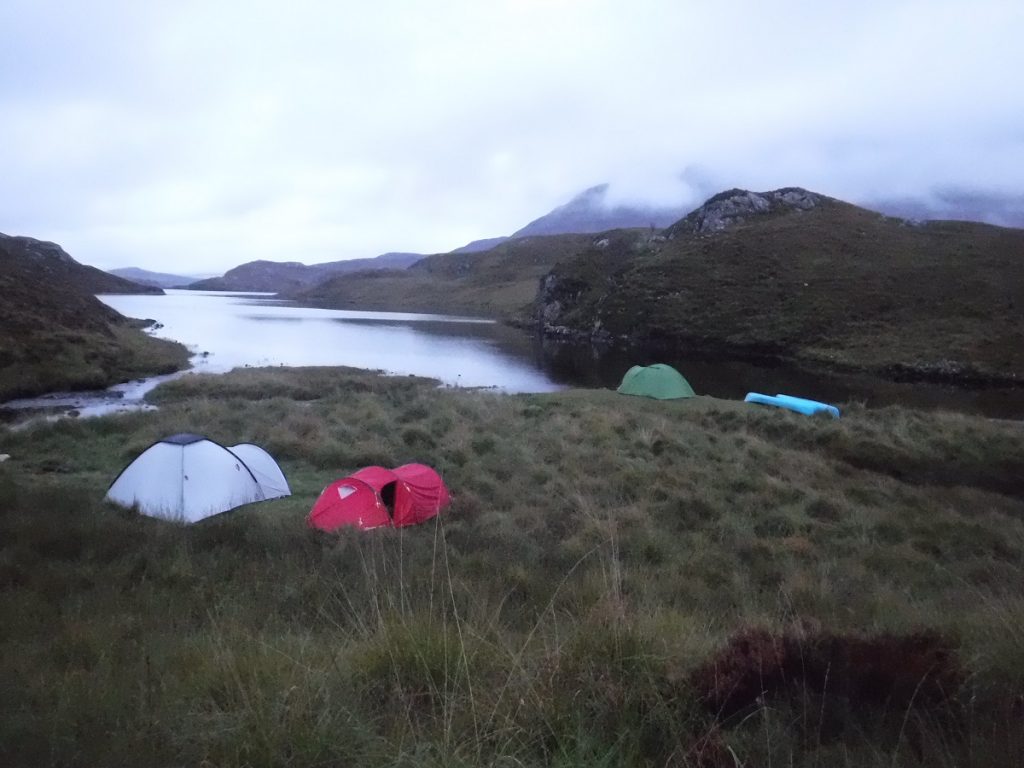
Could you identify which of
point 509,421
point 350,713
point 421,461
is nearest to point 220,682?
point 350,713

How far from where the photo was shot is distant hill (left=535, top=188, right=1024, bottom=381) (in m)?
49.0

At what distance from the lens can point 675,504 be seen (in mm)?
12367

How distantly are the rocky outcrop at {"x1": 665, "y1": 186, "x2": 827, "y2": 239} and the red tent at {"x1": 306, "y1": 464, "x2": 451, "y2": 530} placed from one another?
79.5m

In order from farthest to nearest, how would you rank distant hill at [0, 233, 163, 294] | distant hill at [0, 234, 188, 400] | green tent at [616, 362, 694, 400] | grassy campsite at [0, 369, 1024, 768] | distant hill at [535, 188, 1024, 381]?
distant hill at [0, 233, 163, 294] → distant hill at [535, 188, 1024, 381] → distant hill at [0, 234, 188, 400] → green tent at [616, 362, 694, 400] → grassy campsite at [0, 369, 1024, 768]

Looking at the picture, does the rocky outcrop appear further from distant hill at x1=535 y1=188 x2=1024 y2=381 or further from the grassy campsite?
the grassy campsite

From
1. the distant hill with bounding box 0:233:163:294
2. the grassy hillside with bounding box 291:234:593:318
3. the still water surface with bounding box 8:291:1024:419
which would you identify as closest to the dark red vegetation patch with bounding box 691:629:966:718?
the still water surface with bounding box 8:291:1024:419

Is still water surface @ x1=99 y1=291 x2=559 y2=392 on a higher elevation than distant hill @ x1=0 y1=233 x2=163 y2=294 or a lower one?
lower

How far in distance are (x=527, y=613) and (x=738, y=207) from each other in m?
89.7

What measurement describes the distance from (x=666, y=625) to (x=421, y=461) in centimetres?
1149

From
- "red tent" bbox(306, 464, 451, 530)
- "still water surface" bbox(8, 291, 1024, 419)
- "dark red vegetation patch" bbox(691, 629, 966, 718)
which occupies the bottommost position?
"still water surface" bbox(8, 291, 1024, 419)

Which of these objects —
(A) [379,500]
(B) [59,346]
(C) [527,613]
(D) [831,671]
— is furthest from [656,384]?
(B) [59,346]

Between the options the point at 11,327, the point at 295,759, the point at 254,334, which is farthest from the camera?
the point at 254,334

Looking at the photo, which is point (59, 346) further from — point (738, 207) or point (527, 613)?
point (738, 207)

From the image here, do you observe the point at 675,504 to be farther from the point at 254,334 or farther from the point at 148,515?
the point at 254,334
